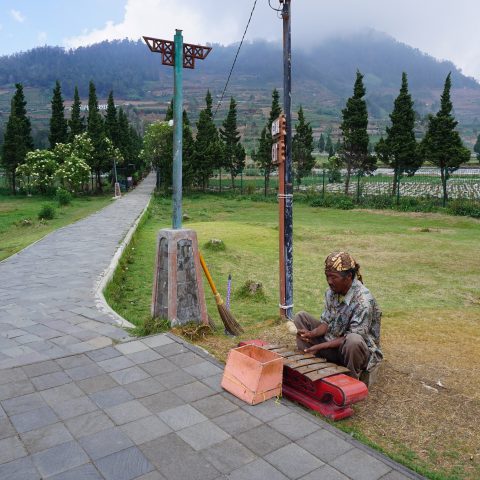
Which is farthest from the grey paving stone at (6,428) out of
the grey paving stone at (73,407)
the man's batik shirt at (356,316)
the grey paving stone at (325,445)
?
the man's batik shirt at (356,316)

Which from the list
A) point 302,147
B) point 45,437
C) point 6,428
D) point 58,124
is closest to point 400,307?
point 45,437

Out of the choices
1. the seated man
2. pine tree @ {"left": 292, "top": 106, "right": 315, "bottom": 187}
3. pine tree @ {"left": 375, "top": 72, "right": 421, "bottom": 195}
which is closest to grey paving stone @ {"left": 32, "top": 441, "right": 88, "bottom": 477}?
the seated man

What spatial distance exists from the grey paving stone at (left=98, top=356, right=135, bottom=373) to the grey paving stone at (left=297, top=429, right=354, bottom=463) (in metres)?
2.01

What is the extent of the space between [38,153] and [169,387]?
1413 inches

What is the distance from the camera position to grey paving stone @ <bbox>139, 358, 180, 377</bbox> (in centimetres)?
450

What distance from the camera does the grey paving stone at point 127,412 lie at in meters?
3.59

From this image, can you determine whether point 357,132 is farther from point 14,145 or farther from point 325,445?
point 325,445

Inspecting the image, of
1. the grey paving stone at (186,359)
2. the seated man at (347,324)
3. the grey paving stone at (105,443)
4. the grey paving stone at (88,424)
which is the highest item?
the seated man at (347,324)

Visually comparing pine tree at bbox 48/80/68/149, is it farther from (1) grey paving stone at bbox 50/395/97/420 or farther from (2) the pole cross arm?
(1) grey paving stone at bbox 50/395/97/420

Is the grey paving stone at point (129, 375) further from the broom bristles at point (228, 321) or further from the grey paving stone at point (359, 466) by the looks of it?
the grey paving stone at point (359, 466)

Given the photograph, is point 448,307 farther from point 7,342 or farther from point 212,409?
point 7,342

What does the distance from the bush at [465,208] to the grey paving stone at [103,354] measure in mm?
22168

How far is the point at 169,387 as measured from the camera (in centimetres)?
416

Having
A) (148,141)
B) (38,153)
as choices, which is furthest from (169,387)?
(148,141)
